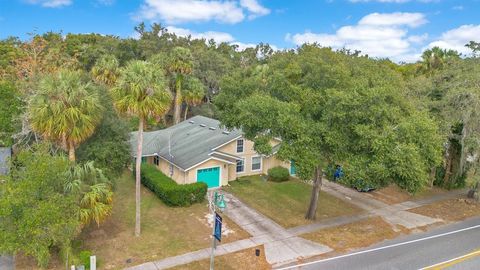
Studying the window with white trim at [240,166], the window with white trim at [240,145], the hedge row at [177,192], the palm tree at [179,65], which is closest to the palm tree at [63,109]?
the hedge row at [177,192]

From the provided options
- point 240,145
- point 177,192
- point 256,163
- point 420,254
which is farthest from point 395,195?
point 177,192

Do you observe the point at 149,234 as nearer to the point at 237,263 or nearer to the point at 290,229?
the point at 237,263

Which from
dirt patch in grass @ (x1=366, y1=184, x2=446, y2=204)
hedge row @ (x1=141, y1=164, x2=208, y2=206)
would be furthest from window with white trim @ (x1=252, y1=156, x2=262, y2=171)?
dirt patch in grass @ (x1=366, y1=184, x2=446, y2=204)

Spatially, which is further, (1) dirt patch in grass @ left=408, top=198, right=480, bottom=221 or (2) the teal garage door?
(2) the teal garage door

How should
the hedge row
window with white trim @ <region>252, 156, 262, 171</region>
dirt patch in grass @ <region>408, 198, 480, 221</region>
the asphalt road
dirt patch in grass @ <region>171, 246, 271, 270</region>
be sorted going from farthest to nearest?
window with white trim @ <region>252, 156, 262, 171</region> < dirt patch in grass @ <region>408, 198, 480, 221</region> < the hedge row < the asphalt road < dirt patch in grass @ <region>171, 246, 271, 270</region>

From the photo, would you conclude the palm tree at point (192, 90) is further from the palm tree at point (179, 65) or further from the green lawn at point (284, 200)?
the green lawn at point (284, 200)

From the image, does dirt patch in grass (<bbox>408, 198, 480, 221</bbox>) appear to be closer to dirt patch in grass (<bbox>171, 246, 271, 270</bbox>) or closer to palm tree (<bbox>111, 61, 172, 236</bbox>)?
dirt patch in grass (<bbox>171, 246, 271, 270</bbox>)

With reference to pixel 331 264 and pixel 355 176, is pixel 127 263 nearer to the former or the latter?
pixel 331 264

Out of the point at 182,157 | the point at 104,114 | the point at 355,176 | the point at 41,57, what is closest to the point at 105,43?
the point at 41,57
